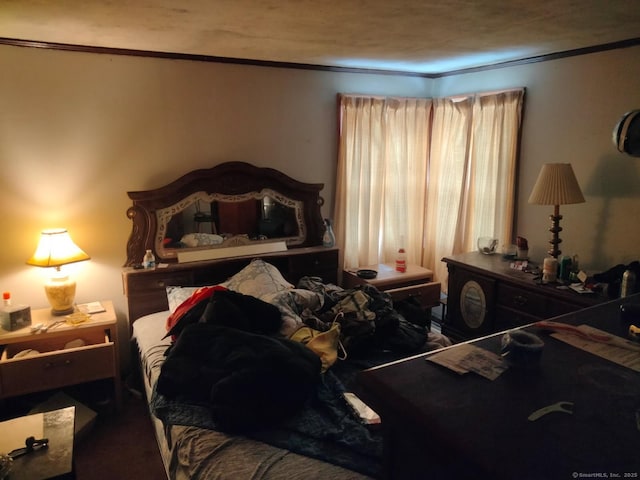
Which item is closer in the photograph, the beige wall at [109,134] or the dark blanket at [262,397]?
the dark blanket at [262,397]

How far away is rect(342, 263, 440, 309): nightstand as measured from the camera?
327cm

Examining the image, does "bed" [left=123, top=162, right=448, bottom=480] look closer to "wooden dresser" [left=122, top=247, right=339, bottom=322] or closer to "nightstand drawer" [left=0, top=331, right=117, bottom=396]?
"wooden dresser" [left=122, top=247, right=339, bottom=322]

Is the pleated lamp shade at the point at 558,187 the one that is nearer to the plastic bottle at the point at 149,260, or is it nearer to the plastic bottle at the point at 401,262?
the plastic bottle at the point at 401,262

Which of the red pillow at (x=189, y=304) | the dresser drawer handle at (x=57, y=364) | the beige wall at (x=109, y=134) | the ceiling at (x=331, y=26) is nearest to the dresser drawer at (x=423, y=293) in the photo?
the beige wall at (x=109, y=134)

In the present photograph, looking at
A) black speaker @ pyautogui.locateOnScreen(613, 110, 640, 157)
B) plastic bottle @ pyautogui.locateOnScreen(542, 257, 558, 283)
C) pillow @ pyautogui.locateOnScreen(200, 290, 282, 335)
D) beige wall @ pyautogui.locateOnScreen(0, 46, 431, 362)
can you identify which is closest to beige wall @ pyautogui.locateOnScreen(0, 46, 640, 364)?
beige wall @ pyautogui.locateOnScreen(0, 46, 431, 362)

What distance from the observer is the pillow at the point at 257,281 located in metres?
2.61

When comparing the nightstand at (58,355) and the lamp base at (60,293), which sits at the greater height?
the lamp base at (60,293)

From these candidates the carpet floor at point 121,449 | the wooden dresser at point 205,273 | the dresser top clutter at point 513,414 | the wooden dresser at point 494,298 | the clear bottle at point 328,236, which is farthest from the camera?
the clear bottle at point 328,236

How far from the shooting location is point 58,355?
93.7 inches

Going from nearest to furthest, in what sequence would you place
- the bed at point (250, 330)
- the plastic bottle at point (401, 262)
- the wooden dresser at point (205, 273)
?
1. the bed at point (250, 330)
2. the wooden dresser at point (205, 273)
3. the plastic bottle at point (401, 262)

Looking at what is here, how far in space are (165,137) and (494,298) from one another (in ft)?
7.92

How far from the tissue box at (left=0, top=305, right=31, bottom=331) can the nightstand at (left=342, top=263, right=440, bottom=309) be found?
2125 mm

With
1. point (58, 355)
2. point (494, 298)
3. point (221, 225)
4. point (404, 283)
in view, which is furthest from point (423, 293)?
point (58, 355)

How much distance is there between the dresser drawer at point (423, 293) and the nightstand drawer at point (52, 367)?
1.90 metres
